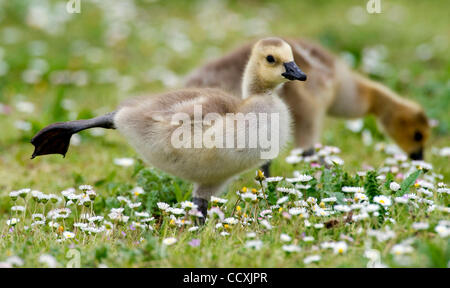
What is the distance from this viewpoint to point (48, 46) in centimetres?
762

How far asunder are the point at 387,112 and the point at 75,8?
300 centimetres

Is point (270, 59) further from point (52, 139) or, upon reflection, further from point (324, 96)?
point (324, 96)

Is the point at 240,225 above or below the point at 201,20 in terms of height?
below

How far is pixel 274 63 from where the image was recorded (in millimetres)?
3135

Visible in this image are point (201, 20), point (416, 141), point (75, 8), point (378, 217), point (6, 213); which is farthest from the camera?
point (201, 20)

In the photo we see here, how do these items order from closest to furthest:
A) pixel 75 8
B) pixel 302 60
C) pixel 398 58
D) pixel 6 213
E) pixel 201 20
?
pixel 75 8 < pixel 6 213 < pixel 302 60 < pixel 398 58 < pixel 201 20

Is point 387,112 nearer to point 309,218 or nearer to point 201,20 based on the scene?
point 309,218

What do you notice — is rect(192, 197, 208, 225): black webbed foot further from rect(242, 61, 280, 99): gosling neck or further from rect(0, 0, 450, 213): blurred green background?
rect(0, 0, 450, 213): blurred green background

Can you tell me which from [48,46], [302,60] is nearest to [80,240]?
[302,60]

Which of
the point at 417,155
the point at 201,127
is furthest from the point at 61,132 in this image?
the point at 417,155

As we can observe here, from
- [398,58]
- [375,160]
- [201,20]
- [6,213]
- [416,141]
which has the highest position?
[201,20]

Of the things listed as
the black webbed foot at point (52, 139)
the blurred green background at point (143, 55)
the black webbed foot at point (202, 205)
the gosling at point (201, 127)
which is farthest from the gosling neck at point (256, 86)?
the blurred green background at point (143, 55)

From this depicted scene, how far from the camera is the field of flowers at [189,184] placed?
259 centimetres

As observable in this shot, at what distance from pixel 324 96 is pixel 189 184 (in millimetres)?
1509
